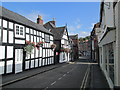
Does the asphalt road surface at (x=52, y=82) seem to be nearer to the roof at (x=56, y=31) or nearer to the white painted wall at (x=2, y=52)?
the white painted wall at (x=2, y=52)

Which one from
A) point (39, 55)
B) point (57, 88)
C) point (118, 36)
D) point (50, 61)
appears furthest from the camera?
point (50, 61)

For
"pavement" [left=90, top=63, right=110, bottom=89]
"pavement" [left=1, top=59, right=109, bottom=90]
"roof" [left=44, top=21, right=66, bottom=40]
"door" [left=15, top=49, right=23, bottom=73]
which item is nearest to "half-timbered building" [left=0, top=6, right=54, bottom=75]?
"door" [left=15, top=49, right=23, bottom=73]

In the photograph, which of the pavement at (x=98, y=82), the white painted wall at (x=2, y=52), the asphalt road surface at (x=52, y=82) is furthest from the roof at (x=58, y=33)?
the white painted wall at (x=2, y=52)

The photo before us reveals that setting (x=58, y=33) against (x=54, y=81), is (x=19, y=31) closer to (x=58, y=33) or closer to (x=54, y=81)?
(x=54, y=81)

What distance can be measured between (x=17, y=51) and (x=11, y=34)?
213 centimetres

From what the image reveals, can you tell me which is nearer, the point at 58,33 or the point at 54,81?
the point at 54,81

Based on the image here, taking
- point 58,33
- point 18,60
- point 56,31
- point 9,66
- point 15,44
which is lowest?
point 9,66

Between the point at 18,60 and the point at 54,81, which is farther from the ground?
the point at 18,60

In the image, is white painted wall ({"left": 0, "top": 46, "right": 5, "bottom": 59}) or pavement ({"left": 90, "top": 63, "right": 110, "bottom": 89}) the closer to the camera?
pavement ({"left": 90, "top": 63, "right": 110, "bottom": 89})

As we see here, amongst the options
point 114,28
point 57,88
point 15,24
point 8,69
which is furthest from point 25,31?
point 114,28

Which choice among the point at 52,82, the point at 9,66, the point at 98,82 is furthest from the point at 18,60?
the point at 98,82

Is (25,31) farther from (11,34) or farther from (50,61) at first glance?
(50,61)

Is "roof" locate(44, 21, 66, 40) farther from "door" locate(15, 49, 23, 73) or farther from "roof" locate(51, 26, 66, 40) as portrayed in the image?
"door" locate(15, 49, 23, 73)

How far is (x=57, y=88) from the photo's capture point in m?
9.27
